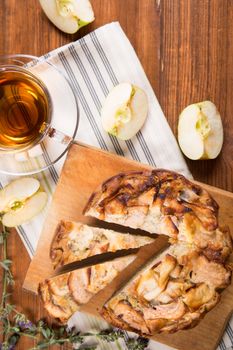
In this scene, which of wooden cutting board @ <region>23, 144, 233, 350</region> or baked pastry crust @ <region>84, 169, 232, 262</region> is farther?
wooden cutting board @ <region>23, 144, 233, 350</region>

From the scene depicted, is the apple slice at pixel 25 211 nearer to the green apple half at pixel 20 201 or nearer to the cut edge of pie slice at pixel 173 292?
the green apple half at pixel 20 201

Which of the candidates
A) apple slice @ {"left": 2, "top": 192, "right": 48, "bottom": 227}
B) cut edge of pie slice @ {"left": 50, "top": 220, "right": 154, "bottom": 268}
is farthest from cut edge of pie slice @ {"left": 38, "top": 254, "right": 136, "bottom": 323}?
apple slice @ {"left": 2, "top": 192, "right": 48, "bottom": 227}

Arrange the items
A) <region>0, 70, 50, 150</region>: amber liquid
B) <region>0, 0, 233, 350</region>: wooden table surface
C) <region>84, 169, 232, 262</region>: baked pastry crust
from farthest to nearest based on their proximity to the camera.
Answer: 1. <region>0, 0, 233, 350</region>: wooden table surface
2. <region>0, 70, 50, 150</region>: amber liquid
3. <region>84, 169, 232, 262</region>: baked pastry crust

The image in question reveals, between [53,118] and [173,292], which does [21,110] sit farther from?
[173,292]

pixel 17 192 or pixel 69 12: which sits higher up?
pixel 69 12

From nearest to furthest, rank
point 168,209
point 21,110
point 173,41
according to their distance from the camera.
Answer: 1. point 168,209
2. point 21,110
3. point 173,41

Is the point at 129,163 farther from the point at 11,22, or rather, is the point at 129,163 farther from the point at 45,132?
the point at 11,22

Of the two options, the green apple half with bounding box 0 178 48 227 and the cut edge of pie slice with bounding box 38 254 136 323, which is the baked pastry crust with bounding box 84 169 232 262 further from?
the green apple half with bounding box 0 178 48 227

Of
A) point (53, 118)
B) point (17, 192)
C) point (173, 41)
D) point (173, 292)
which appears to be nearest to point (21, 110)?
point (53, 118)
